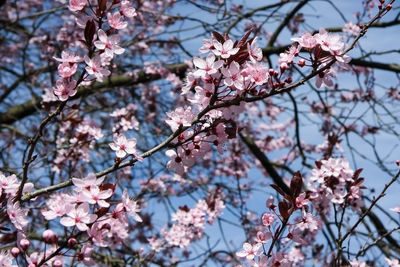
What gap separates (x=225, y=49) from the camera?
161cm

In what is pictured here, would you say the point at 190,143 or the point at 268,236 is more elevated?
the point at 190,143

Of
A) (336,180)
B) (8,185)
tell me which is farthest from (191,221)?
(8,185)

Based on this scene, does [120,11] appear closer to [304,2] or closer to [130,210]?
[130,210]

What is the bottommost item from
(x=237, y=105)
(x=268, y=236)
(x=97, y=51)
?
(x=268, y=236)

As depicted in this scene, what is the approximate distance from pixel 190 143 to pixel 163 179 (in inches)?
156

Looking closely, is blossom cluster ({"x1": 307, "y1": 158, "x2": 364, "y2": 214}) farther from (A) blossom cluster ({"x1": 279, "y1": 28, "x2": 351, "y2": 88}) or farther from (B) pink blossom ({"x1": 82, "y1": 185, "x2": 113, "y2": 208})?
(B) pink blossom ({"x1": 82, "y1": 185, "x2": 113, "y2": 208})

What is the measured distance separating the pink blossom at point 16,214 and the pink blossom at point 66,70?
52 centimetres

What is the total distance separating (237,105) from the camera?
1661 millimetres

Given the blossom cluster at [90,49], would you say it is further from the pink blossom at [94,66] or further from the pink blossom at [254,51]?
the pink blossom at [254,51]

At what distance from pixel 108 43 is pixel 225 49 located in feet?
1.53

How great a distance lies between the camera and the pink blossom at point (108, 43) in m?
1.64

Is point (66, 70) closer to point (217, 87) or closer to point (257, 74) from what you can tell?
point (217, 87)

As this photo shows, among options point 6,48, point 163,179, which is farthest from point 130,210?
point 6,48

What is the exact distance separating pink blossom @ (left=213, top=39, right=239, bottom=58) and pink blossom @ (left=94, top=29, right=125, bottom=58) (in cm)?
39
